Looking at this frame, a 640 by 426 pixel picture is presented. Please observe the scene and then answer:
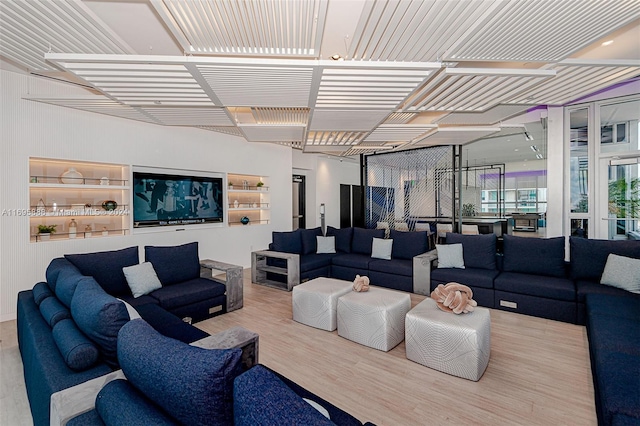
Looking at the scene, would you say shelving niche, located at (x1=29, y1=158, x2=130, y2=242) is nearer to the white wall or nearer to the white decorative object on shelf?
the white decorative object on shelf

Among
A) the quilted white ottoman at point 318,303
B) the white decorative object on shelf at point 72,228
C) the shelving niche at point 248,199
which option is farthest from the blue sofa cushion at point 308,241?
the white decorative object on shelf at point 72,228

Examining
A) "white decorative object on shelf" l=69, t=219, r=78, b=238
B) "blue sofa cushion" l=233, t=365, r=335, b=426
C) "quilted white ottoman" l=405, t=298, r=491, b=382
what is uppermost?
"white decorative object on shelf" l=69, t=219, r=78, b=238

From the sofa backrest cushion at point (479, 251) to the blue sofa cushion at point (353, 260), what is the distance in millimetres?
1528

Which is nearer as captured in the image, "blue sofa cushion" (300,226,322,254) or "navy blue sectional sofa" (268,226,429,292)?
"navy blue sectional sofa" (268,226,429,292)

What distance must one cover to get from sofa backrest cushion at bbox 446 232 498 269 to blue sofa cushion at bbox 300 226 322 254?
2.65 meters

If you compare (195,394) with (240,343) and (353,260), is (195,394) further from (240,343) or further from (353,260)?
(353,260)

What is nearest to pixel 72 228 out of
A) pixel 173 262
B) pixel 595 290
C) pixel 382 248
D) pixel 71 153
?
pixel 71 153

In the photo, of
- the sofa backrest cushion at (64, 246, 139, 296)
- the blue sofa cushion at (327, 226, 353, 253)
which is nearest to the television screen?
the sofa backrest cushion at (64, 246, 139, 296)

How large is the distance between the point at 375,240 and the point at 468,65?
305 cm

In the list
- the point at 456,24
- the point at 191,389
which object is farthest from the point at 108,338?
the point at 456,24

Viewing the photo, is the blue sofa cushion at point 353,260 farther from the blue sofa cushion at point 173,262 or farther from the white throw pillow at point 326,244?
the blue sofa cushion at point 173,262

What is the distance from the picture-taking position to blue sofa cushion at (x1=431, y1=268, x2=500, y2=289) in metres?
3.86

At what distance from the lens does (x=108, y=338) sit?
60.2 inches

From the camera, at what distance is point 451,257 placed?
4.36 meters
